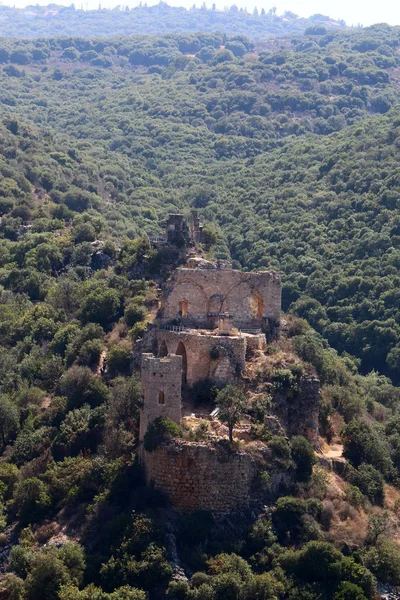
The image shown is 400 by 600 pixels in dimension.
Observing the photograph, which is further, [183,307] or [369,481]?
[183,307]

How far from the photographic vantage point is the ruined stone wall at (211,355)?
46.5 metres

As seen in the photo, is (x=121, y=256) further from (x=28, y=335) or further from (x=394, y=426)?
(x=394, y=426)

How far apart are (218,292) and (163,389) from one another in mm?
11460

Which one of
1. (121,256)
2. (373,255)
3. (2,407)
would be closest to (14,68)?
(373,255)

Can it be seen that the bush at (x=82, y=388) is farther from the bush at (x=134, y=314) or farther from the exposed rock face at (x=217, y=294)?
the exposed rock face at (x=217, y=294)

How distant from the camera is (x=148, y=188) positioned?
4882 inches

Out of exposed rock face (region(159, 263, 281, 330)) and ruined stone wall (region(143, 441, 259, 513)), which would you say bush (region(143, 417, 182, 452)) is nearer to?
ruined stone wall (region(143, 441, 259, 513))

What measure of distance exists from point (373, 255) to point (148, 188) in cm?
3588

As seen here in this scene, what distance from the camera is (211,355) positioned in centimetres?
4697

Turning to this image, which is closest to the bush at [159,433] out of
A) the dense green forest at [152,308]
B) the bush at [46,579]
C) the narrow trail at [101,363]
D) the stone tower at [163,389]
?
the stone tower at [163,389]

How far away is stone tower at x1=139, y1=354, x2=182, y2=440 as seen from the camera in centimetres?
4225

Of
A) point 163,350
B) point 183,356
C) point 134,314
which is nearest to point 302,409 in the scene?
point 183,356

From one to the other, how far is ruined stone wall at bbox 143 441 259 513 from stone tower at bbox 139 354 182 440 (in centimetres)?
157

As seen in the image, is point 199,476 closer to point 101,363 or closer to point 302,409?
point 302,409
